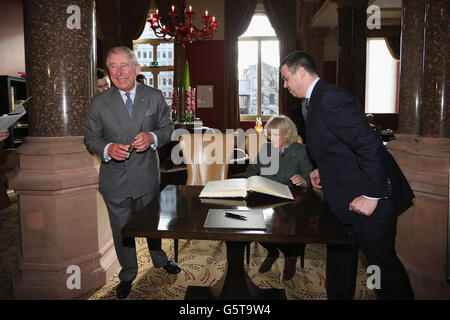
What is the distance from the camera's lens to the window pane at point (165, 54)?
10016mm

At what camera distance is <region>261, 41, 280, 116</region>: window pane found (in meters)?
9.67

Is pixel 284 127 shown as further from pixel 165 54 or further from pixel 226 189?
pixel 165 54

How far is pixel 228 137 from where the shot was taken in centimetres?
327

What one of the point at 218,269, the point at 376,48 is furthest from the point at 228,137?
the point at 376,48

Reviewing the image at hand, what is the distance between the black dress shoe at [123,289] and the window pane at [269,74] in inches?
308

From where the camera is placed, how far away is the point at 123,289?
2422 millimetres

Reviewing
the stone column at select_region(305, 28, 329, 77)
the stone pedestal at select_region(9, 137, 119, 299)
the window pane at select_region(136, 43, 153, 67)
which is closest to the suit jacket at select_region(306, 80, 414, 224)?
the stone pedestal at select_region(9, 137, 119, 299)

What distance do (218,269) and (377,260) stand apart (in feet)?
4.94

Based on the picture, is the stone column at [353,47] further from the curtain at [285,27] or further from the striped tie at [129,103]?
the striped tie at [129,103]

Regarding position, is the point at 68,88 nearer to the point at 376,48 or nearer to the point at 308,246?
the point at 308,246

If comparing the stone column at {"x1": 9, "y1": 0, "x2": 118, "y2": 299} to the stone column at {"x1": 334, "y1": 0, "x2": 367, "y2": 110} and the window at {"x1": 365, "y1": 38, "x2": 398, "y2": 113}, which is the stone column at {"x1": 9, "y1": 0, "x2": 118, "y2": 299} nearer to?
the stone column at {"x1": 334, "y1": 0, "x2": 367, "y2": 110}

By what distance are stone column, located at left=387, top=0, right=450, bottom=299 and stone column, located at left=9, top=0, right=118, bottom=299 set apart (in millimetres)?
2313

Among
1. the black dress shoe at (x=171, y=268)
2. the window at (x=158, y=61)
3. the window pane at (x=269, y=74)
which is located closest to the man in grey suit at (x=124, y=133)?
the black dress shoe at (x=171, y=268)

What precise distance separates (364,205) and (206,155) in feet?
6.50
